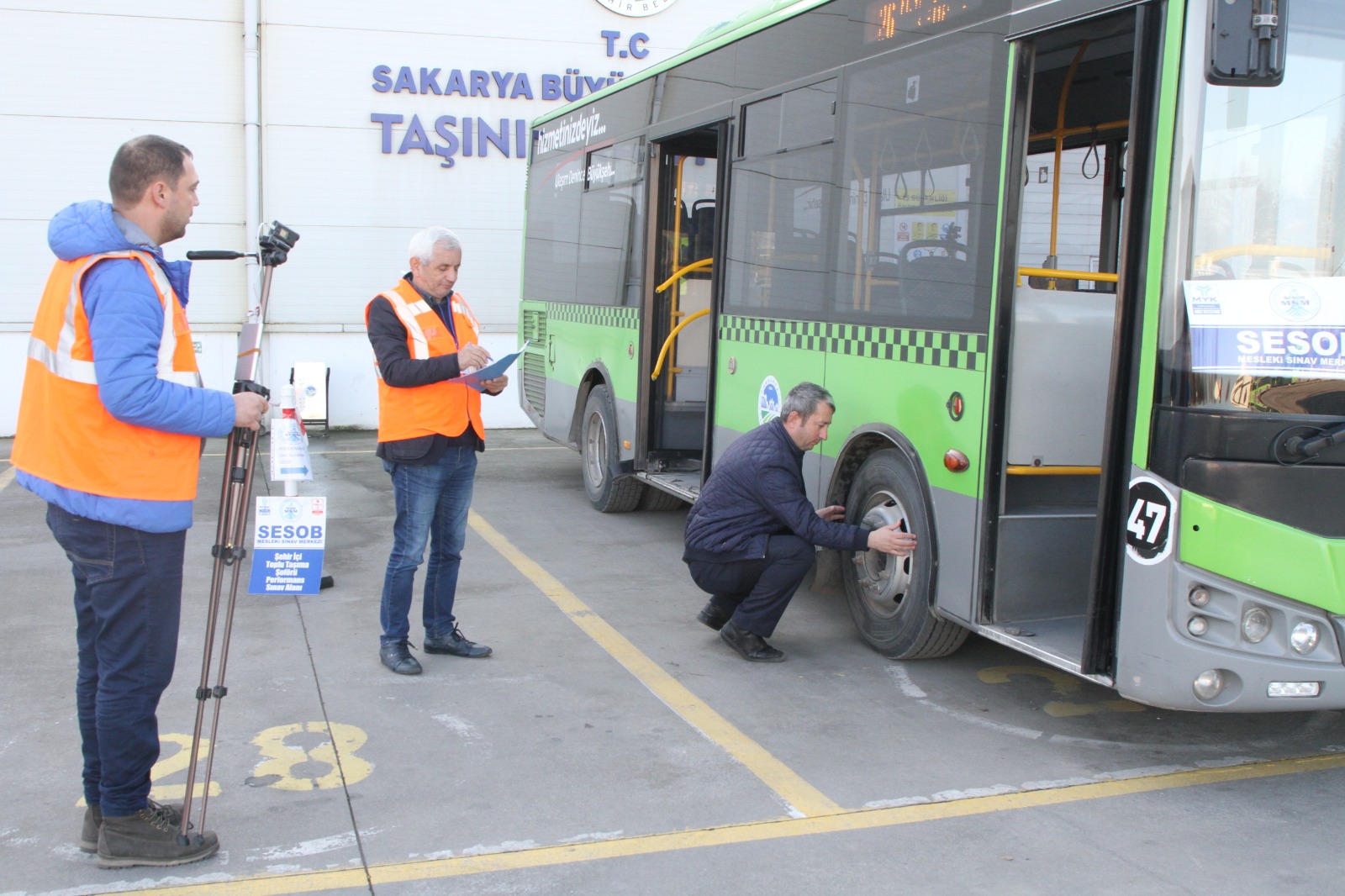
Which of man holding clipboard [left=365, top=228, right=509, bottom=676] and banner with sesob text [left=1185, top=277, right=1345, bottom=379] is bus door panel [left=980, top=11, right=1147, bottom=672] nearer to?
banner with sesob text [left=1185, top=277, right=1345, bottom=379]

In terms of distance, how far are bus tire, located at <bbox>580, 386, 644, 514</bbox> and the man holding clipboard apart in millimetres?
3362

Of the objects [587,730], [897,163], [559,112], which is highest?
[559,112]

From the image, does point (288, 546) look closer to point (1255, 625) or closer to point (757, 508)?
point (757, 508)

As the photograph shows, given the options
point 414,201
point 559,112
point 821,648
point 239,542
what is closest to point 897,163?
point 821,648

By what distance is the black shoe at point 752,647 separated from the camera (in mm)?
5402

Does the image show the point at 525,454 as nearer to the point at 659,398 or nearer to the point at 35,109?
the point at 659,398

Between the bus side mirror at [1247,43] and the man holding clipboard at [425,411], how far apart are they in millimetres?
2629

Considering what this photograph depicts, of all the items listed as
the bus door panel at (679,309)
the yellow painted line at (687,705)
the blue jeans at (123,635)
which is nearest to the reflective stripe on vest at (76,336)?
the blue jeans at (123,635)

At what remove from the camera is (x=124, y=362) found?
10.1 feet

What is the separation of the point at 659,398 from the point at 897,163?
318cm

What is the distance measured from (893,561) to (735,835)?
201 cm

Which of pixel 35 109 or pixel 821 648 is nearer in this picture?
pixel 821 648

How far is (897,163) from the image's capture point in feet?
17.1

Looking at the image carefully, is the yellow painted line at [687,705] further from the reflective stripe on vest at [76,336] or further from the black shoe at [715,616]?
the reflective stripe on vest at [76,336]
